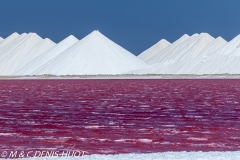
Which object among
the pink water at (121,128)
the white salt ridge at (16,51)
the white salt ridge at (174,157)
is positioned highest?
the white salt ridge at (16,51)

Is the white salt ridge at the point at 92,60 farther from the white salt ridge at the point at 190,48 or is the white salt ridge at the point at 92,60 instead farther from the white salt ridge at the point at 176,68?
the white salt ridge at the point at 190,48

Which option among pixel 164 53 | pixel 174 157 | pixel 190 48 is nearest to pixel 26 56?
pixel 164 53

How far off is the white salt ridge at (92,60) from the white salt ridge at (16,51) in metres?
26.0

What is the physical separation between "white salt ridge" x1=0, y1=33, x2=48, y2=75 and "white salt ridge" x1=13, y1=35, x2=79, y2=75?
12.9 meters

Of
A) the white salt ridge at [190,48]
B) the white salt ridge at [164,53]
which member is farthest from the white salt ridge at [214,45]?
the white salt ridge at [164,53]

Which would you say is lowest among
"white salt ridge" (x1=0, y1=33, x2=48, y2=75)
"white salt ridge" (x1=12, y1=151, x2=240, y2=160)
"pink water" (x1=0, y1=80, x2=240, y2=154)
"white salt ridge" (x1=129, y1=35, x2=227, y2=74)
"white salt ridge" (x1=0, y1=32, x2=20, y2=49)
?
"pink water" (x1=0, y1=80, x2=240, y2=154)

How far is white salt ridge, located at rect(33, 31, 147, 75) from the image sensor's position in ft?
383

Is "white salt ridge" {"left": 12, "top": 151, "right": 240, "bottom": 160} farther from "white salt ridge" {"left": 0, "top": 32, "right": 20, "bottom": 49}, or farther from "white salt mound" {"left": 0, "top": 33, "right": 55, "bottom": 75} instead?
"white salt ridge" {"left": 0, "top": 32, "right": 20, "bottom": 49}

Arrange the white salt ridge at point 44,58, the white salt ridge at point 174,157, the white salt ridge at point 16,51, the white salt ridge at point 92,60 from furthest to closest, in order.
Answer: the white salt ridge at point 16,51
the white salt ridge at point 44,58
the white salt ridge at point 92,60
the white salt ridge at point 174,157

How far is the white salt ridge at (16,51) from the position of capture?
150125mm

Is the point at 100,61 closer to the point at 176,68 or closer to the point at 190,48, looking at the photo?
the point at 176,68

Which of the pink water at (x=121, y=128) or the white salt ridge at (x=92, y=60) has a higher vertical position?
the white salt ridge at (x=92, y=60)

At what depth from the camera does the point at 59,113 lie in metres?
23.8

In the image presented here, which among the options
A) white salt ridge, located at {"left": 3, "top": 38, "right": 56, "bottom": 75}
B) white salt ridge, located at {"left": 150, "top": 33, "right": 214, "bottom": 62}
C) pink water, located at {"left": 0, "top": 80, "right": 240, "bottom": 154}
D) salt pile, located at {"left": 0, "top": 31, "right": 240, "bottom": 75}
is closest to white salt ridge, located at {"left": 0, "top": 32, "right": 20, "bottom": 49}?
white salt ridge, located at {"left": 3, "top": 38, "right": 56, "bottom": 75}
